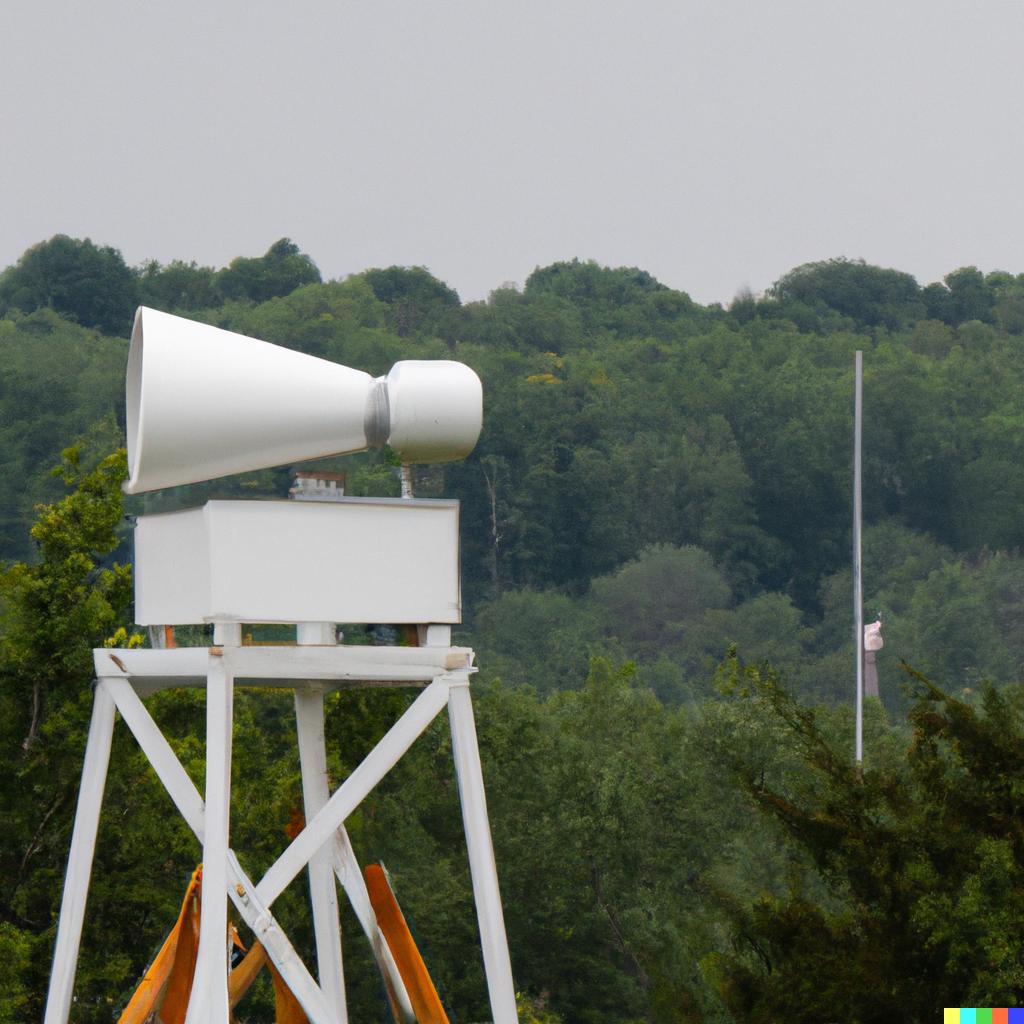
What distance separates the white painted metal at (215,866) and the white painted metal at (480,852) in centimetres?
165

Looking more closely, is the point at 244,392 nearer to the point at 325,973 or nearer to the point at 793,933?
the point at 325,973

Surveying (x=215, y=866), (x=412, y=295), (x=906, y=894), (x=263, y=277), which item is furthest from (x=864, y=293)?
(x=215, y=866)

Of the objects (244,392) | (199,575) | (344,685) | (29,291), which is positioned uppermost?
(29,291)

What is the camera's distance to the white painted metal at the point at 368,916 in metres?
13.3

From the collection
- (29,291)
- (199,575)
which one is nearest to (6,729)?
(199,575)

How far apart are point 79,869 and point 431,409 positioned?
14.8 ft

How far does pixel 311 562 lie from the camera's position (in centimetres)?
1141

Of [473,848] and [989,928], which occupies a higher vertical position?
[473,848]

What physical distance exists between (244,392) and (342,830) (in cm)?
404

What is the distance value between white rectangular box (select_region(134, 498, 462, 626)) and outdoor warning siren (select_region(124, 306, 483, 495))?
45 centimetres

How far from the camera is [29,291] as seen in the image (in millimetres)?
92500

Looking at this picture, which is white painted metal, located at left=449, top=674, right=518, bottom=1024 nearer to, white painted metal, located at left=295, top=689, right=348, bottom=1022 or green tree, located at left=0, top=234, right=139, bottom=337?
white painted metal, located at left=295, top=689, right=348, bottom=1022

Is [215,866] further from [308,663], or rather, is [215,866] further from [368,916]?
[368,916]

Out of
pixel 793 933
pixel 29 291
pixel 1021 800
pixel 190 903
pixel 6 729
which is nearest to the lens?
pixel 190 903
